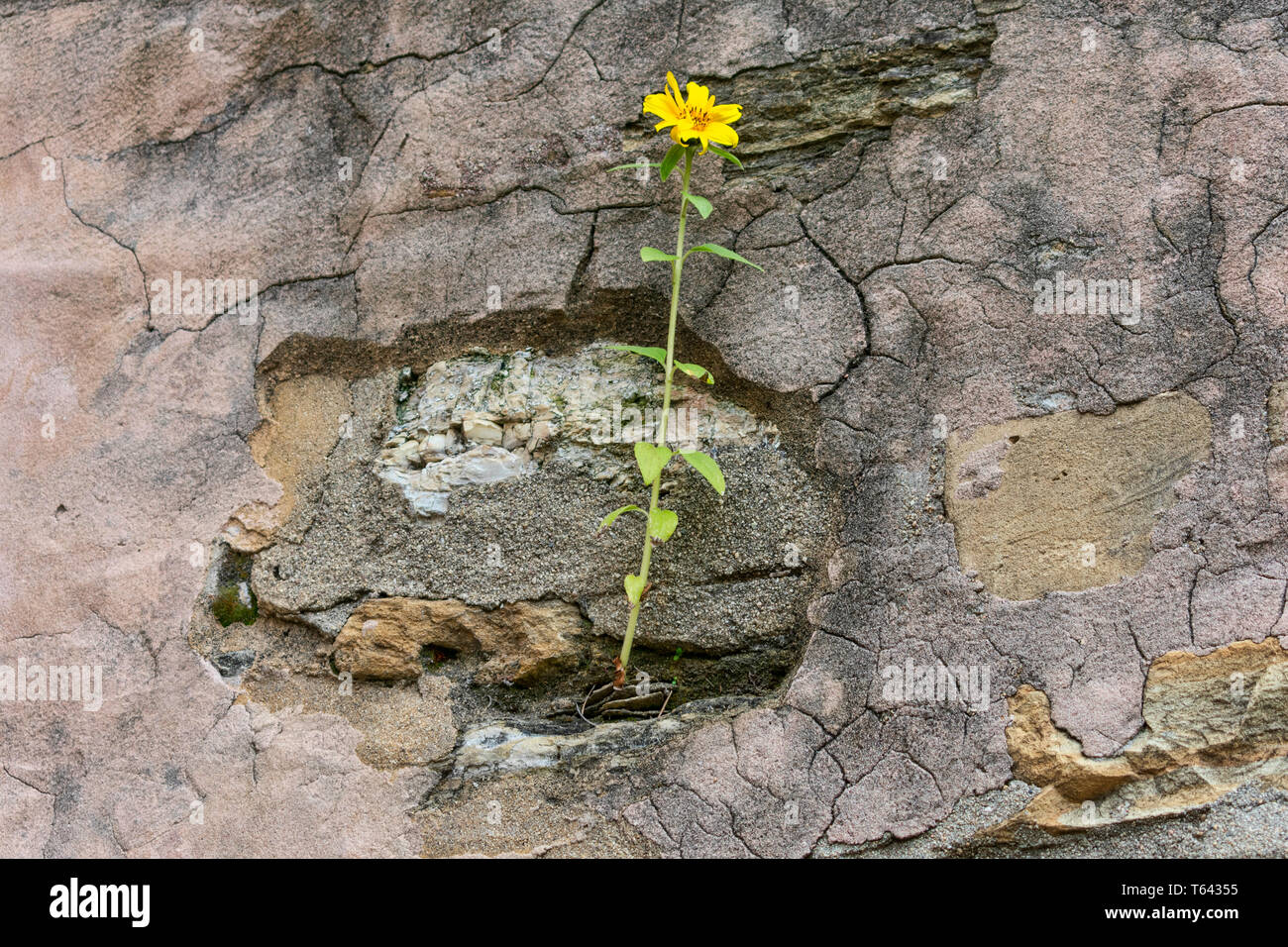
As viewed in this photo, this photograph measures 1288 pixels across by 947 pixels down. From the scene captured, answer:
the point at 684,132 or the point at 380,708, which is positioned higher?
the point at 684,132

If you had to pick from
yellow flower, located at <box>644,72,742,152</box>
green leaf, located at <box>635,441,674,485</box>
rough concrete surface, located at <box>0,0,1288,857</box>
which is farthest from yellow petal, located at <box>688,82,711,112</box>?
green leaf, located at <box>635,441,674,485</box>

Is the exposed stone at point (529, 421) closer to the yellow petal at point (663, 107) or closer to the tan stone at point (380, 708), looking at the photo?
the tan stone at point (380, 708)

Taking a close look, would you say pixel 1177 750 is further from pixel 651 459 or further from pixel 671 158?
pixel 671 158

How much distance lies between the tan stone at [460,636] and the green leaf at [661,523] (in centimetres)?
35

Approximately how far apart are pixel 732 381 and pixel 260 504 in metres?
1.23

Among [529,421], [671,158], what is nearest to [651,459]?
[529,421]

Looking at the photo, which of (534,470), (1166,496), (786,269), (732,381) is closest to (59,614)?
(534,470)

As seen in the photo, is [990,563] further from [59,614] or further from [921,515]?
[59,614]

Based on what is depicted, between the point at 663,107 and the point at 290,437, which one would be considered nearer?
the point at 663,107

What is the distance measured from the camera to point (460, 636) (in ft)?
8.27

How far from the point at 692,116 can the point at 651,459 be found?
2.44ft

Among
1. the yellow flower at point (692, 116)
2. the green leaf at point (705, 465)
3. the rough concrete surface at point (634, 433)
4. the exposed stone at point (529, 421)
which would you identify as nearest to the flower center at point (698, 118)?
the yellow flower at point (692, 116)

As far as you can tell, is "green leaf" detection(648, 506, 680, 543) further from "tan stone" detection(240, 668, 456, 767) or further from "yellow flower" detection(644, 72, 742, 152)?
"yellow flower" detection(644, 72, 742, 152)

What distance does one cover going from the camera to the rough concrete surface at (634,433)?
84.1 inches
